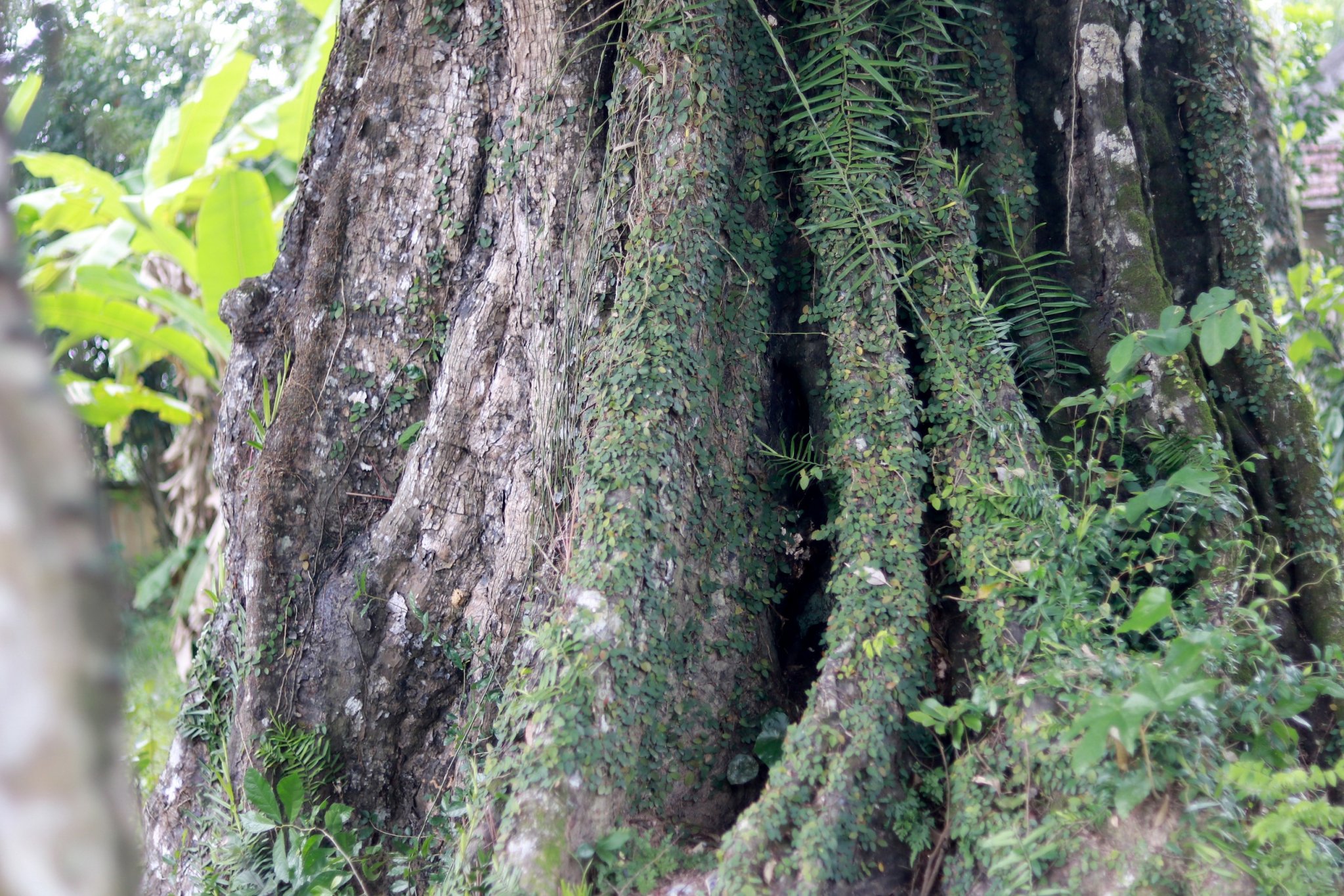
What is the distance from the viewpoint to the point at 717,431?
9.37ft

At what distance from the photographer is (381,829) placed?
9.62 feet

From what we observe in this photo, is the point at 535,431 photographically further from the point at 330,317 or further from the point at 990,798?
the point at 990,798

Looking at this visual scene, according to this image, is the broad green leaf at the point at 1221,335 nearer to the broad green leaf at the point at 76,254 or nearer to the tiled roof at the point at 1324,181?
the broad green leaf at the point at 76,254

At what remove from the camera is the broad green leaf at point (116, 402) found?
741 centimetres

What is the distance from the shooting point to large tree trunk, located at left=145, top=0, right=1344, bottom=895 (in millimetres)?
2330

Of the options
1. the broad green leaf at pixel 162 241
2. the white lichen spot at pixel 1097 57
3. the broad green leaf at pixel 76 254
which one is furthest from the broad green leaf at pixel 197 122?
the white lichen spot at pixel 1097 57

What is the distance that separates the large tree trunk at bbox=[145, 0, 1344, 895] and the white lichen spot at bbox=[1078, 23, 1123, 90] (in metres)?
0.01

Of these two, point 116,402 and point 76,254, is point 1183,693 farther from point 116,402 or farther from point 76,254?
point 76,254

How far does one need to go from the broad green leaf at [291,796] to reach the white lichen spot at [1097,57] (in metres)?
3.60

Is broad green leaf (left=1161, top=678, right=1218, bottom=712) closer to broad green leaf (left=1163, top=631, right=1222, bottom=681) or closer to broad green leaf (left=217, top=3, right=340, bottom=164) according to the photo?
broad green leaf (left=1163, top=631, right=1222, bottom=681)

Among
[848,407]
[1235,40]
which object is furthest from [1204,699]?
[1235,40]

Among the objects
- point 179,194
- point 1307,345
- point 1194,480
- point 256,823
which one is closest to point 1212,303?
point 1194,480

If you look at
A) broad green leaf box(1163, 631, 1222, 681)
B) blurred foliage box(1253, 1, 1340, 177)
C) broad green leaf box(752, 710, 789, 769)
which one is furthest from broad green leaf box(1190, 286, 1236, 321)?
blurred foliage box(1253, 1, 1340, 177)

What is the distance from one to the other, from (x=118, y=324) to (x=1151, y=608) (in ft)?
24.3
